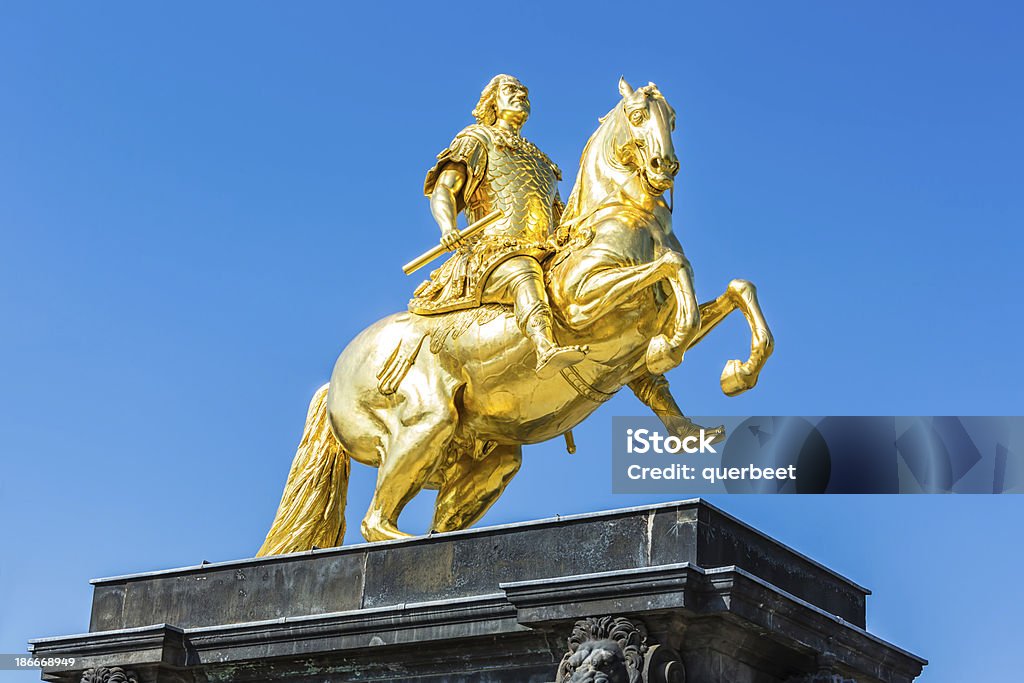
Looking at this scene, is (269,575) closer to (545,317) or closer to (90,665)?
(90,665)

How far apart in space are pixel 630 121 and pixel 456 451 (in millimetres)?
2552

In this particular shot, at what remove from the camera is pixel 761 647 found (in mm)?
8203

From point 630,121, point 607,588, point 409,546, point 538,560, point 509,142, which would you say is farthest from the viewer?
point 509,142

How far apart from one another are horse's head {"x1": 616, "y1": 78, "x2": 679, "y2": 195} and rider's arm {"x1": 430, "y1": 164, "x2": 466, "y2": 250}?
1277mm

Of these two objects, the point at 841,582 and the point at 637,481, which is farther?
the point at 637,481

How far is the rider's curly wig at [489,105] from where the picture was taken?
11828 millimetres

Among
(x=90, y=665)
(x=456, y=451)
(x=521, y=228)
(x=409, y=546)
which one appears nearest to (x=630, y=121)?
(x=521, y=228)

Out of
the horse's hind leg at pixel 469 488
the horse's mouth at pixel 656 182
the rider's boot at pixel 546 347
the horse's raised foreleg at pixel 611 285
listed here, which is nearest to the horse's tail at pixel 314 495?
the horse's hind leg at pixel 469 488

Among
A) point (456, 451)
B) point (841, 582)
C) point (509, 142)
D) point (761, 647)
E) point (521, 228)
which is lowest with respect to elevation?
point (761, 647)

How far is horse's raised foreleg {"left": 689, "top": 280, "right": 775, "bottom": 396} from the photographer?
31.6 feet

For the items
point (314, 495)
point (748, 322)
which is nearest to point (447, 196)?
point (314, 495)

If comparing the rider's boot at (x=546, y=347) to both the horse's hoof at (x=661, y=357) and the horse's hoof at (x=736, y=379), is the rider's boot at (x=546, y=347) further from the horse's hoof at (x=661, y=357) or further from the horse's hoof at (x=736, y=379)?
the horse's hoof at (x=736, y=379)

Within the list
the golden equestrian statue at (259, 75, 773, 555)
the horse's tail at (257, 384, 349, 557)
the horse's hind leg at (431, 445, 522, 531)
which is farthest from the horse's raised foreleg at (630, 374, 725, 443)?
the horse's tail at (257, 384, 349, 557)

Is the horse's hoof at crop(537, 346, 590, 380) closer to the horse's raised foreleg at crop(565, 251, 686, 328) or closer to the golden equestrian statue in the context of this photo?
the golden equestrian statue
